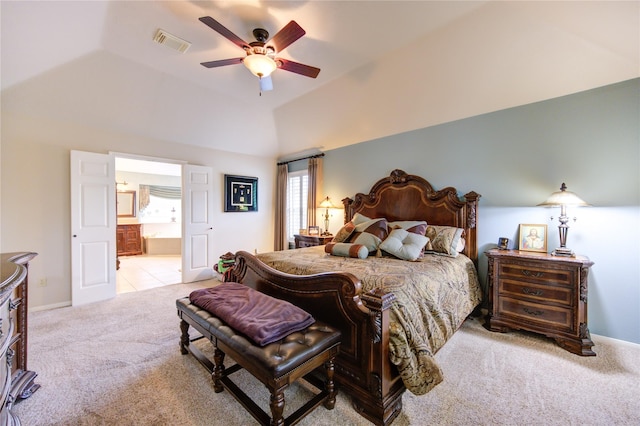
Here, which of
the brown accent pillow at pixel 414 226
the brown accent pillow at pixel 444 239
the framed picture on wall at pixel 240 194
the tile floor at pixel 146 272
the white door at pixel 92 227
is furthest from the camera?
the framed picture on wall at pixel 240 194

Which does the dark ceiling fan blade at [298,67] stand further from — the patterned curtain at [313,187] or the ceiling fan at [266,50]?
the patterned curtain at [313,187]

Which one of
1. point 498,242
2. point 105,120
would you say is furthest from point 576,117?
point 105,120

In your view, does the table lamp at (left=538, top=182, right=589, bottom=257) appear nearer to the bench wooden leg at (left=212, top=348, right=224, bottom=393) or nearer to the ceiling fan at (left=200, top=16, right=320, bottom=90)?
the ceiling fan at (left=200, top=16, right=320, bottom=90)

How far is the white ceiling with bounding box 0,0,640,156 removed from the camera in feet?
7.73

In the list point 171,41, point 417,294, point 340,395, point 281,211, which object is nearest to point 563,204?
point 417,294

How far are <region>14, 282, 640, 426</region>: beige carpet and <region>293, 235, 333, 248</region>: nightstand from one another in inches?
95.7

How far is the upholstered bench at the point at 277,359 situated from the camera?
4.57 ft

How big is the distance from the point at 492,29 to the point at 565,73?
0.88 meters

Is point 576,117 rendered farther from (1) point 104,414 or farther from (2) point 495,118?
(1) point 104,414

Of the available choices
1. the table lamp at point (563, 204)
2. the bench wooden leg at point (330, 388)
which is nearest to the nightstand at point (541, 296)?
the table lamp at point (563, 204)

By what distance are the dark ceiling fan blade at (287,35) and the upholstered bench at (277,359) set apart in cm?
229

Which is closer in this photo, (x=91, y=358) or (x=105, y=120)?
(x=91, y=358)

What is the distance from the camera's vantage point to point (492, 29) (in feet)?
8.21

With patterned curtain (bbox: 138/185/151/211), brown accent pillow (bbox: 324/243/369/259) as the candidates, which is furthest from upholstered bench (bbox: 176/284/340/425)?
patterned curtain (bbox: 138/185/151/211)
